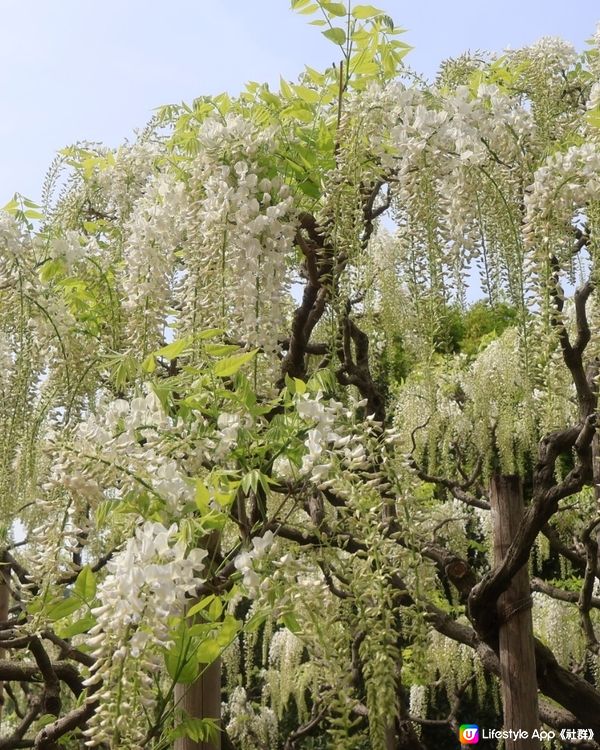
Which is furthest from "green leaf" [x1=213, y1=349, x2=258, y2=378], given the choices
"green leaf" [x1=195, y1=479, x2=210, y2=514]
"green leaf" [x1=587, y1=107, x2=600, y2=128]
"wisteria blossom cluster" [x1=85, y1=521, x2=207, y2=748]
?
"green leaf" [x1=587, y1=107, x2=600, y2=128]

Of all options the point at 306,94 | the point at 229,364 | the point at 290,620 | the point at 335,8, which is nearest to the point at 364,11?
the point at 335,8

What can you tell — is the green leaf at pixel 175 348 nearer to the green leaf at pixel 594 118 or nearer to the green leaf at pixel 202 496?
the green leaf at pixel 202 496

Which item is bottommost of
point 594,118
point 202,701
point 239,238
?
point 202,701

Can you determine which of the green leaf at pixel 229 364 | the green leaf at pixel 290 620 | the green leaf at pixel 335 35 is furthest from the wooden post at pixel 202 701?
the green leaf at pixel 335 35

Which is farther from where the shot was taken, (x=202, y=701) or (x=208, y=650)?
(x=202, y=701)

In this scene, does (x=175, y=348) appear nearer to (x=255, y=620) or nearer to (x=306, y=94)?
(x=255, y=620)

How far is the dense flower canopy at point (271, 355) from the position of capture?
7.00 feet

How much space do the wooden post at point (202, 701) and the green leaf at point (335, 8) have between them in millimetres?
2032

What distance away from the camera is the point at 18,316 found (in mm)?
3105

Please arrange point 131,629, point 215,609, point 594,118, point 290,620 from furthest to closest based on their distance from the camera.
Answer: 1. point 594,118
2. point 215,609
3. point 290,620
4. point 131,629

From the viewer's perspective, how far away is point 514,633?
3.45m

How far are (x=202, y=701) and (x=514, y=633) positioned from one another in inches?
47.0

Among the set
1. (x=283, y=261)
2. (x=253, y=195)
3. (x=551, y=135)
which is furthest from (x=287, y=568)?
(x=551, y=135)

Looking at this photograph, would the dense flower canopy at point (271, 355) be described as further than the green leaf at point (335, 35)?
No
